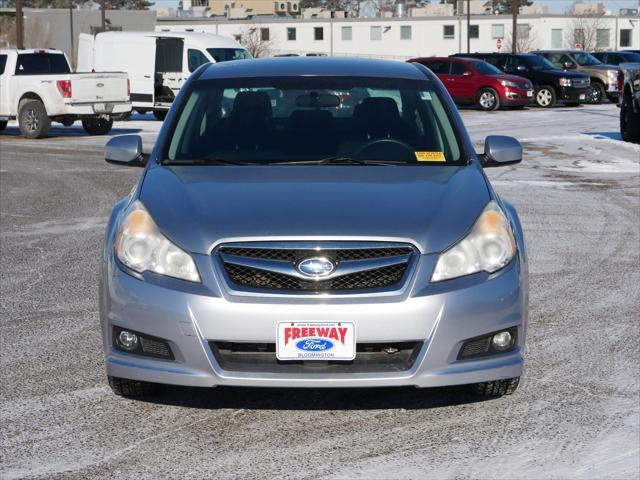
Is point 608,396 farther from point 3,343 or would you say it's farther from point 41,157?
point 41,157

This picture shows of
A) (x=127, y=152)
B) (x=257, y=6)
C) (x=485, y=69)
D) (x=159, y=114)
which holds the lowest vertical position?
(x=159, y=114)

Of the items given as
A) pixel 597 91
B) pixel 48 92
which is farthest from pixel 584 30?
pixel 48 92

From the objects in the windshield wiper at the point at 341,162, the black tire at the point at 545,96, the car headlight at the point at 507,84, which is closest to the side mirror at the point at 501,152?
the windshield wiper at the point at 341,162

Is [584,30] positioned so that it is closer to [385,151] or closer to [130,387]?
[385,151]

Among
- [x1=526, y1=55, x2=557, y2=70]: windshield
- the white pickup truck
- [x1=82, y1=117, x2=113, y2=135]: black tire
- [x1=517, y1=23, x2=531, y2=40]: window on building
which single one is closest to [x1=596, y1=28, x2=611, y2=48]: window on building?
[x1=517, y1=23, x2=531, y2=40]: window on building

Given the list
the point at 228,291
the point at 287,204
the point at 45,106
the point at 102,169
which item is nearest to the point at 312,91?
the point at 287,204

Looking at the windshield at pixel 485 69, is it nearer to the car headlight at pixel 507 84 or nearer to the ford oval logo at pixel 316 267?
the car headlight at pixel 507 84

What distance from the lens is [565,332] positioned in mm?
7152

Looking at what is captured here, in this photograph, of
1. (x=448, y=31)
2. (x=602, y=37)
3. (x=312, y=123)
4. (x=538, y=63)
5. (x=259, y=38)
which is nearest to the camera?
(x=312, y=123)

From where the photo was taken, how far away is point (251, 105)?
6.50 meters

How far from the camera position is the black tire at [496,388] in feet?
18.3

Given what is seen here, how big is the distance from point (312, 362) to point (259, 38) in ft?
283

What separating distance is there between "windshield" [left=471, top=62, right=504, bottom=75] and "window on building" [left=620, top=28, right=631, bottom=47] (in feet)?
184

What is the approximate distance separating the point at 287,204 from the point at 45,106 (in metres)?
20.2
